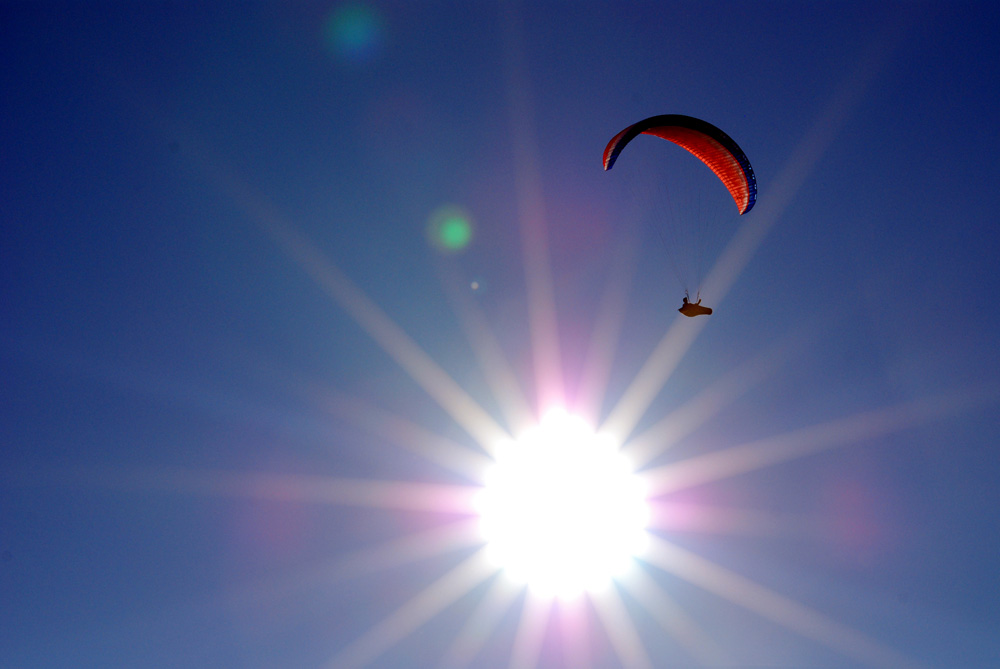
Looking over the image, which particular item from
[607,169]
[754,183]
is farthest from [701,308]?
[607,169]

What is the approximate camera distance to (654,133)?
22922 mm

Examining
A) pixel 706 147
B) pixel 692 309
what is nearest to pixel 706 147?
pixel 706 147

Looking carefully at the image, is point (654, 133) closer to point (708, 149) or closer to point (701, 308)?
point (708, 149)

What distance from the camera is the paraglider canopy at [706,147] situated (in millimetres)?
21828

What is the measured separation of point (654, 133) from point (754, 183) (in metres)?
4.13

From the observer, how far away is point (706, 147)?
899 inches

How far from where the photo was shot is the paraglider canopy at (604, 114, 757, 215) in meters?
21.8

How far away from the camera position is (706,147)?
74.9 feet

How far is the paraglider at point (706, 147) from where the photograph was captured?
71.6 ft

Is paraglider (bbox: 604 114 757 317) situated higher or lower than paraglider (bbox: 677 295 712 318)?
higher

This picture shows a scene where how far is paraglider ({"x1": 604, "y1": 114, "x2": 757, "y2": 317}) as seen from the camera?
21828 mm

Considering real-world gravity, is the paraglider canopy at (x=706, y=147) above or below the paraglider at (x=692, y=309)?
above

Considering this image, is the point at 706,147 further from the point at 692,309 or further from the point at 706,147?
the point at 692,309

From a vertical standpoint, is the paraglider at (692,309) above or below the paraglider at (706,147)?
below
